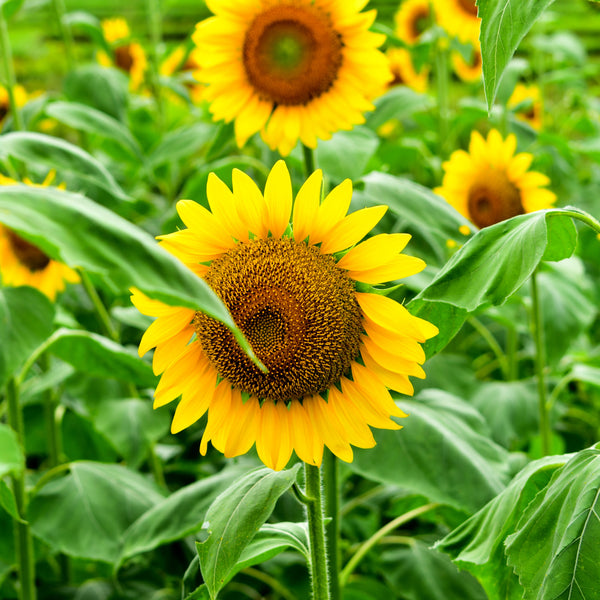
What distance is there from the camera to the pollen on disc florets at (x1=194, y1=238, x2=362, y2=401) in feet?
2.26

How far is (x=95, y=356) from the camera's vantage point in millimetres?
1120

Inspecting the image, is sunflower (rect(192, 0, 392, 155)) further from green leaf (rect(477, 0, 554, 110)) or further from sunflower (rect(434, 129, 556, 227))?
green leaf (rect(477, 0, 554, 110))

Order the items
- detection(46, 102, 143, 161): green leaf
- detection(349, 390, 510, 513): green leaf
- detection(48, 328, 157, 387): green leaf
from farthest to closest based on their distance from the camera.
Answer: detection(46, 102, 143, 161): green leaf, detection(48, 328, 157, 387): green leaf, detection(349, 390, 510, 513): green leaf

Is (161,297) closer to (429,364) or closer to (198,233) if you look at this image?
(198,233)

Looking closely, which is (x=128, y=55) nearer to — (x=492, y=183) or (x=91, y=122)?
(x=91, y=122)

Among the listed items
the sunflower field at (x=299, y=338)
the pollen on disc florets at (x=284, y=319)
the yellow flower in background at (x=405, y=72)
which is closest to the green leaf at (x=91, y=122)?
the sunflower field at (x=299, y=338)

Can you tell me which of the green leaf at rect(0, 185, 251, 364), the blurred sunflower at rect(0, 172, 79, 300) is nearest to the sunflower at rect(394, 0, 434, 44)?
the blurred sunflower at rect(0, 172, 79, 300)

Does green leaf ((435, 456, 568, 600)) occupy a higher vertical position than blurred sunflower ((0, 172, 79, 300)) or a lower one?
lower

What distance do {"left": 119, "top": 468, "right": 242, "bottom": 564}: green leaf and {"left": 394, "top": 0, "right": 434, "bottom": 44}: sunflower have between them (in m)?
2.02

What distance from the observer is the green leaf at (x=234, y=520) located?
0.66 meters

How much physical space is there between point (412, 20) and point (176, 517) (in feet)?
7.06

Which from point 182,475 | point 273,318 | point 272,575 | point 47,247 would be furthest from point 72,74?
point 47,247

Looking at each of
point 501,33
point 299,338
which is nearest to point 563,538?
point 299,338

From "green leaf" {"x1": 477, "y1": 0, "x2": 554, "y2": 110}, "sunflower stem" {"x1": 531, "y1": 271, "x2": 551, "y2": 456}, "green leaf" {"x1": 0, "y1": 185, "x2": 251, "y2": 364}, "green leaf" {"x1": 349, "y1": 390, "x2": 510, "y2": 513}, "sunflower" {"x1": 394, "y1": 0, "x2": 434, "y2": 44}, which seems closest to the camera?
"green leaf" {"x1": 0, "y1": 185, "x2": 251, "y2": 364}
